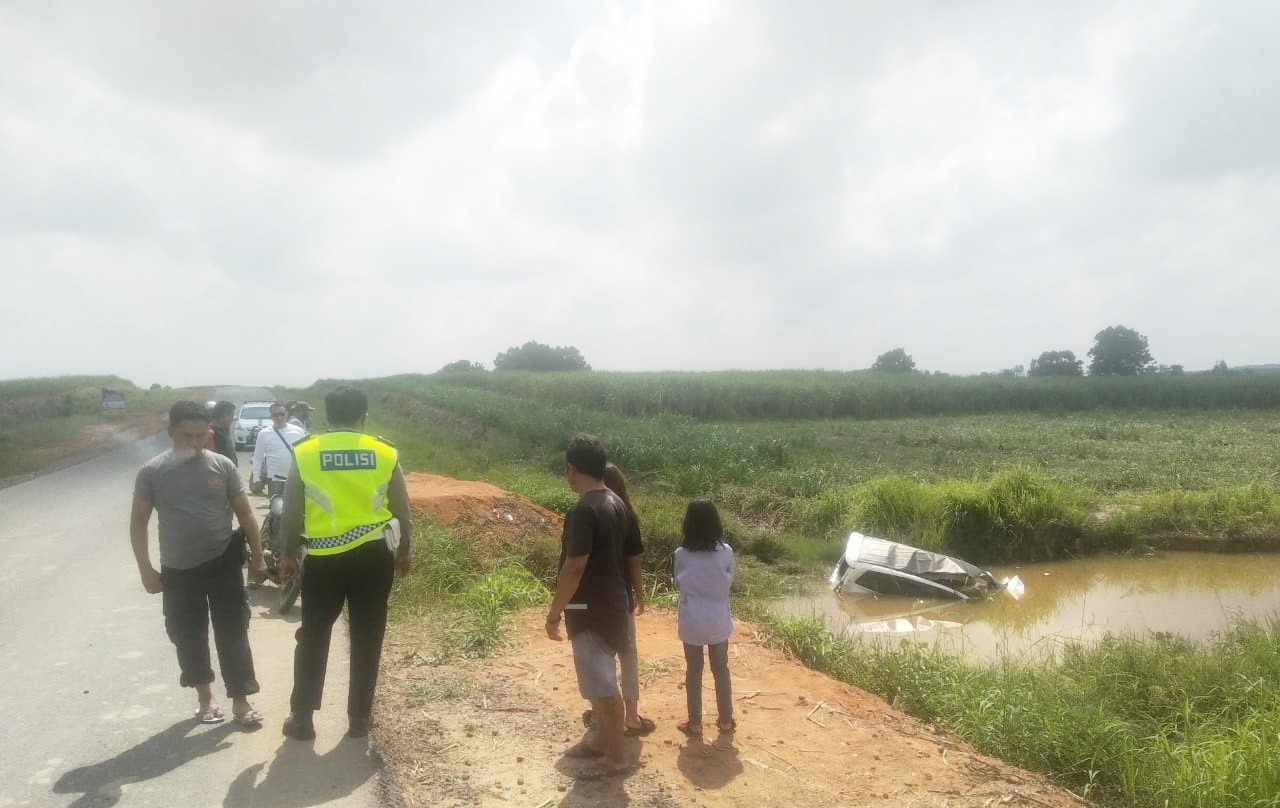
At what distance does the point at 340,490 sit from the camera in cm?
429

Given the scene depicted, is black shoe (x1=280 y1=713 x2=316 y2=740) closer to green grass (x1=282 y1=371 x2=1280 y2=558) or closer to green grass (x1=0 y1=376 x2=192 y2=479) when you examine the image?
green grass (x1=282 y1=371 x2=1280 y2=558)

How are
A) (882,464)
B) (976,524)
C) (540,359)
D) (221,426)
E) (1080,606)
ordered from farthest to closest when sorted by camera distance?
1. (540,359)
2. (882,464)
3. (976,524)
4. (1080,606)
5. (221,426)

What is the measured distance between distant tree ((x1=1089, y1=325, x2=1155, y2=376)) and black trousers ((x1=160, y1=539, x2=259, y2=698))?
7908 centimetres

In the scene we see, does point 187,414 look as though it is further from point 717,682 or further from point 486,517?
point 486,517

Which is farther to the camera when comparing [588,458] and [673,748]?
[673,748]

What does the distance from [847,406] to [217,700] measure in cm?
3792

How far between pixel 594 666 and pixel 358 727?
147 centimetres

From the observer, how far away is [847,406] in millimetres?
40531

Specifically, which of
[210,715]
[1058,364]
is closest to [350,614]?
[210,715]

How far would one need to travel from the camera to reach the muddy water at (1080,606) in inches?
392

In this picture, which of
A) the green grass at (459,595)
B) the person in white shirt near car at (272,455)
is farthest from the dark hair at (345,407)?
the person in white shirt near car at (272,455)

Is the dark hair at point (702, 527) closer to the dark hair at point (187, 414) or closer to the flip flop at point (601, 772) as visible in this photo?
the flip flop at point (601, 772)

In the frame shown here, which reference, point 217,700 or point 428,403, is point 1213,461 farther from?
point 428,403

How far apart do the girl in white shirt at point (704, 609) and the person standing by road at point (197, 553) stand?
255 cm
